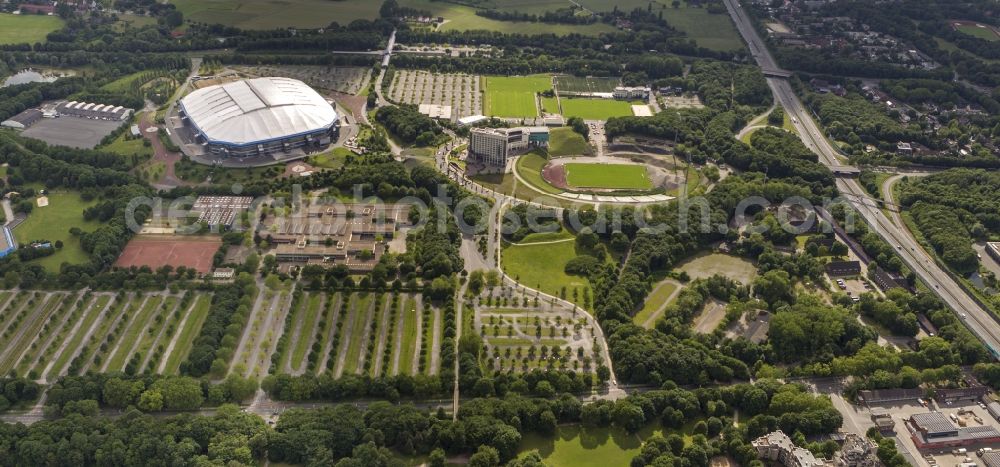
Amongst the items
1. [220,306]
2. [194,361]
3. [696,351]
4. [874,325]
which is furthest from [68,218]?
[874,325]

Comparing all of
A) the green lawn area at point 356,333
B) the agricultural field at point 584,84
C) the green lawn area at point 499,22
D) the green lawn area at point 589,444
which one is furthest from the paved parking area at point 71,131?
the green lawn area at point 589,444

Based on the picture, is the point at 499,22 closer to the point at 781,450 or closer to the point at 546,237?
the point at 546,237

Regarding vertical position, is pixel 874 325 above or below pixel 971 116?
below

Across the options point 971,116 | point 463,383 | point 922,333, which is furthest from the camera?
point 971,116

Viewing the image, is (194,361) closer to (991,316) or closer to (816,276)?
(816,276)

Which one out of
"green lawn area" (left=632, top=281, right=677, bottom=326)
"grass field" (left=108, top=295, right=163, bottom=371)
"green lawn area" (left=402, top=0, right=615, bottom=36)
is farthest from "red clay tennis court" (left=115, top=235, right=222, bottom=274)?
"green lawn area" (left=402, top=0, right=615, bottom=36)

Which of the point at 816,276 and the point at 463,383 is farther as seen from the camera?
the point at 816,276

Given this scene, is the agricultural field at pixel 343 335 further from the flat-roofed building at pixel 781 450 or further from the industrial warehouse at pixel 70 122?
the industrial warehouse at pixel 70 122
